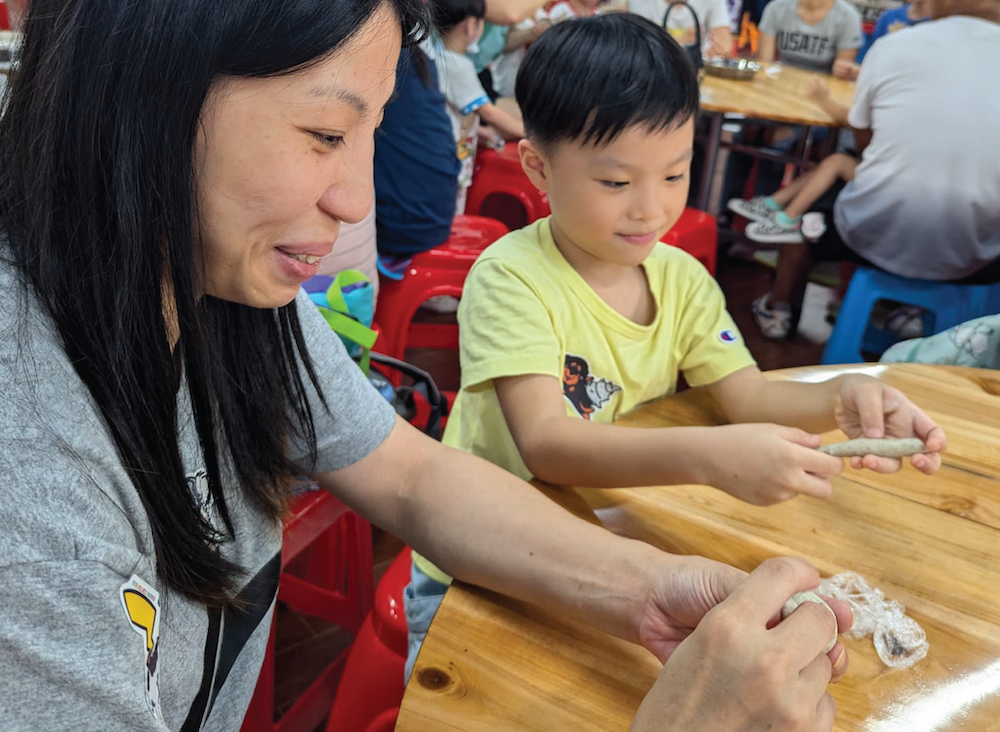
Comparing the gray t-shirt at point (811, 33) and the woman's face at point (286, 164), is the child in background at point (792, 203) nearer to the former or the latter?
the gray t-shirt at point (811, 33)

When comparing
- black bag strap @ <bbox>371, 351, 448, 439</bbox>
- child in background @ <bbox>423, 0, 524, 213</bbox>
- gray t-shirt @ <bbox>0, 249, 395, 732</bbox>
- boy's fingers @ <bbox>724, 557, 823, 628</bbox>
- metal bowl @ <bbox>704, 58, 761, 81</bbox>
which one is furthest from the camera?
metal bowl @ <bbox>704, 58, 761, 81</bbox>

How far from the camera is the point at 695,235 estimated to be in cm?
245

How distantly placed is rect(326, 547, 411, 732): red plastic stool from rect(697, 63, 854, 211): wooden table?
2145 millimetres

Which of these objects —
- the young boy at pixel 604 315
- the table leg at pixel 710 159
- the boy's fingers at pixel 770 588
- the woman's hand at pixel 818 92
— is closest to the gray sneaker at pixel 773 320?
the table leg at pixel 710 159

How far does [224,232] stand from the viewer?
581 millimetres

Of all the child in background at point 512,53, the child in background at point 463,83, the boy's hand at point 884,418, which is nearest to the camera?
the boy's hand at point 884,418

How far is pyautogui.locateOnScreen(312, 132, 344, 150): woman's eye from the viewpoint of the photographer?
570mm

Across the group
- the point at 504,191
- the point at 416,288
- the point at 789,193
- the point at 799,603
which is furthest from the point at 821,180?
the point at 799,603

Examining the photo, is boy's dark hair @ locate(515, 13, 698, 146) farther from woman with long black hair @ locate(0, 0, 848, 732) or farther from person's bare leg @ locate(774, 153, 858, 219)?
person's bare leg @ locate(774, 153, 858, 219)

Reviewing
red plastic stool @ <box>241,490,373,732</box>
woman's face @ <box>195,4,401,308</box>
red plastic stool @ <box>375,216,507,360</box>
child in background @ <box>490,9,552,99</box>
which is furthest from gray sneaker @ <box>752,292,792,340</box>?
woman's face @ <box>195,4,401,308</box>

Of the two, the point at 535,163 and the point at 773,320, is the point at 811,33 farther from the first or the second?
the point at 535,163

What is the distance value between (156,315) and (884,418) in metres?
0.78

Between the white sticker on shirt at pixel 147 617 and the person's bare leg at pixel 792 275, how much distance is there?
2.92m

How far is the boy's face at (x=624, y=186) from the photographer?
107cm
